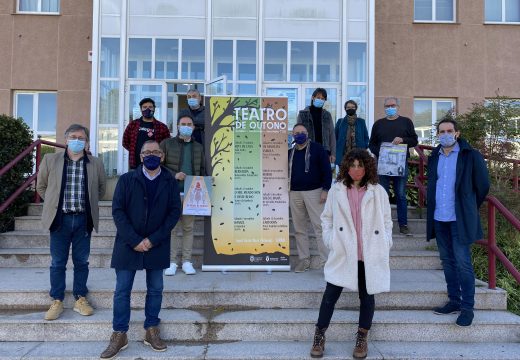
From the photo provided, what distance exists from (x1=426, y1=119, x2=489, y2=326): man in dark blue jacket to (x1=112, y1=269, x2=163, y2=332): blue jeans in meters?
2.92

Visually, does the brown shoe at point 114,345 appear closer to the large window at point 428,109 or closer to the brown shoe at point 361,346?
the brown shoe at point 361,346

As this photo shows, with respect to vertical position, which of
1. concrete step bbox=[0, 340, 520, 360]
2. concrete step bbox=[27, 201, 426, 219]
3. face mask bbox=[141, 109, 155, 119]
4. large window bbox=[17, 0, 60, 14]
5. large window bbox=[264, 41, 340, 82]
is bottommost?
concrete step bbox=[0, 340, 520, 360]

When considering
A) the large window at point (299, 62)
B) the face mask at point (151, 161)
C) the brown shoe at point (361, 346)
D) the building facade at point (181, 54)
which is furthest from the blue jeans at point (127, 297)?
the large window at point (299, 62)

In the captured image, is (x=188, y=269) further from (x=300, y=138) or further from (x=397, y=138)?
(x=397, y=138)

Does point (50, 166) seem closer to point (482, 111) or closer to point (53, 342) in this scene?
point (53, 342)

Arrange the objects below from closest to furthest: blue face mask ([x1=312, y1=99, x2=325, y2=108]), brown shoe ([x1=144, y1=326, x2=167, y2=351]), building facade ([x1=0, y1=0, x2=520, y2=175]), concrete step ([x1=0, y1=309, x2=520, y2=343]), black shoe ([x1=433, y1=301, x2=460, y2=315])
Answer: brown shoe ([x1=144, y1=326, x2=167, y2=351]), concrete step ([x1=0, y1=309, x2=520, y2=343]), black shoe ([x1=433, y1=301, x2=460, y2=315]), blue face mask ([x1=312, y1=99, x2=325, y2=108]), building facade ([x1=0, y1=0, x2=520, y2=175])

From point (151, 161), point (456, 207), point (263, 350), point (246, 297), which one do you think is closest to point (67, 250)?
point (151, 161)

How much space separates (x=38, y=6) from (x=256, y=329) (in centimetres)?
1180

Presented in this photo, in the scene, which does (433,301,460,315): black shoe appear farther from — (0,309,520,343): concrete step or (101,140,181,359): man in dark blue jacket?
(101,140,181,359): man in dark blue jacket

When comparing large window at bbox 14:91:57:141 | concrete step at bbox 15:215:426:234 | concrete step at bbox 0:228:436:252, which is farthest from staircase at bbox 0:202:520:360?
large window at bbox 14:91:57:141

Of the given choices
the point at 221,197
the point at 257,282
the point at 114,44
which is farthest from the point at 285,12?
the point at 257,282

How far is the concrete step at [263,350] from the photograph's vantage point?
159 inches

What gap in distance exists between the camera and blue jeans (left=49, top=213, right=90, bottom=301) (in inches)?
178

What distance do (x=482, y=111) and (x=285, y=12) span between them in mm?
5112
